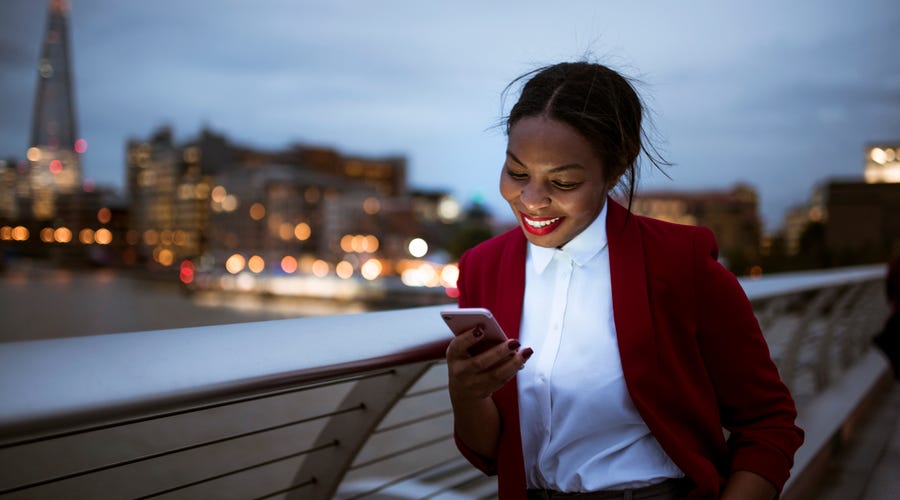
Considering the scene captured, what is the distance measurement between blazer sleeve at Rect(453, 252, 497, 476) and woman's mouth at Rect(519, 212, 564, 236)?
16 cm

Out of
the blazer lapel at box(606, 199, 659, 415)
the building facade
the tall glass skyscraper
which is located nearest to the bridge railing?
the blazer lapel at box(606, 199, 659, 415)

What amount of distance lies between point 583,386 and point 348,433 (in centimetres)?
53

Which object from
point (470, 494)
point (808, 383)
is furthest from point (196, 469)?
point (470, 494)

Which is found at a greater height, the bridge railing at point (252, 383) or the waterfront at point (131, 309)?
the bridge railing at point (252, 383)

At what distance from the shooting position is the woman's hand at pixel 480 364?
1133mm

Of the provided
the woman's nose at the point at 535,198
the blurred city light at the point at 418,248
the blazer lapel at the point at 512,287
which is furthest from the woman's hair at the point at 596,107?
the blurred city light at the point at 418,248

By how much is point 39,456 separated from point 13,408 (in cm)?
952

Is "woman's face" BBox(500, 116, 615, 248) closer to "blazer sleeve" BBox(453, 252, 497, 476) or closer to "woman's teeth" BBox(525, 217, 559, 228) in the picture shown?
"woman's teeth" BBox(525, 217, 559, 228)

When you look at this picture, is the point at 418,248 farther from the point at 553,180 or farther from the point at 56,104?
the point at 553,180

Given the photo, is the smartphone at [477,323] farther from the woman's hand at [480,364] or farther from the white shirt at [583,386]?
the white shirt at [583,386]

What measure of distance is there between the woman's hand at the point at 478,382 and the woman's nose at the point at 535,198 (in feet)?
0.87

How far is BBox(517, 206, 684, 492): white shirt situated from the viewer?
1.28 metres

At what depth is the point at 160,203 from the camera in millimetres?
134625

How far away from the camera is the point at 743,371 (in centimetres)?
127
